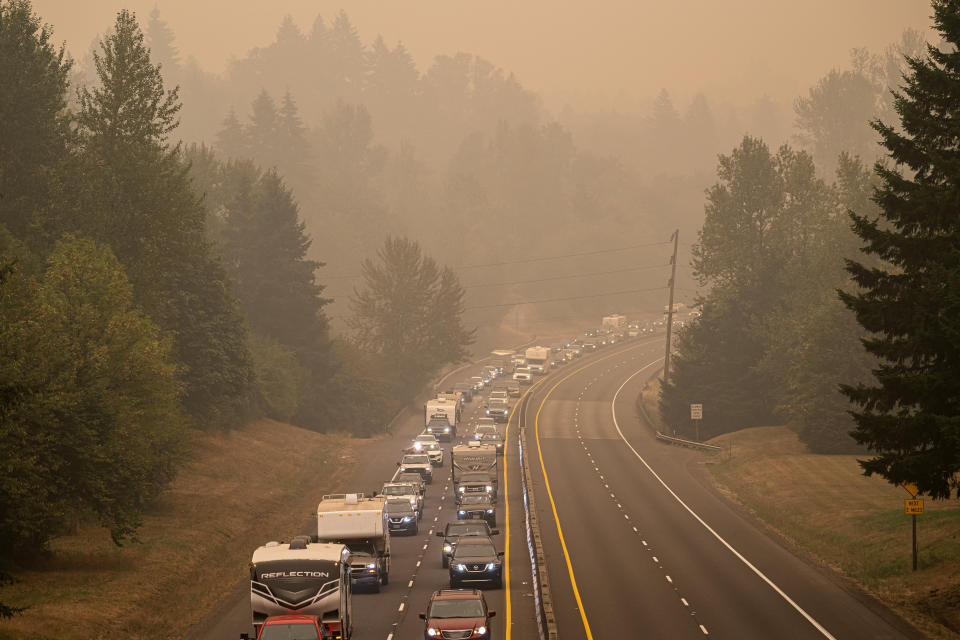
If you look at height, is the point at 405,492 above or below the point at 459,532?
above

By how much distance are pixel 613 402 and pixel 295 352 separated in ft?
102

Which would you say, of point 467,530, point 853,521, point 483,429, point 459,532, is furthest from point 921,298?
point 483,429

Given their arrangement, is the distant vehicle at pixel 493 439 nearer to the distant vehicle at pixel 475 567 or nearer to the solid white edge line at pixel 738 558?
the solid white edge line at pixel 738 558

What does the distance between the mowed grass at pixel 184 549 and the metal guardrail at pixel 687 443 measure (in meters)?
23.7

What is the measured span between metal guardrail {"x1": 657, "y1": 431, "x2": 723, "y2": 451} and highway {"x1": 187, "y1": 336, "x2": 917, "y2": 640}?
1.11 meters

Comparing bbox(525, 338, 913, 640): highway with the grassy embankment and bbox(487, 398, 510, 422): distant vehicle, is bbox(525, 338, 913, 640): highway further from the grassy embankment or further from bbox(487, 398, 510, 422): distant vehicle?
bbox(487, 398, 510, 422): distant vehicle

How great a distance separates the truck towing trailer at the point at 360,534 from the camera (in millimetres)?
36500

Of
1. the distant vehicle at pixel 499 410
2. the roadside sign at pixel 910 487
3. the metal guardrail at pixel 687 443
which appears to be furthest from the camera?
the distant vehicle at pixel 499 410

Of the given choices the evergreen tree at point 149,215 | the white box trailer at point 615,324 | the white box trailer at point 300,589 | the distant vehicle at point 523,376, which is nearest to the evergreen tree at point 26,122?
the evergreen tree at point 149,215

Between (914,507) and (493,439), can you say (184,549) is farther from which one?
(493,439)

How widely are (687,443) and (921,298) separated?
153ft

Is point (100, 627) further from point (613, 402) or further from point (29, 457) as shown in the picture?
point (613, 402)

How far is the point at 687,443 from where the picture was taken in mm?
77188

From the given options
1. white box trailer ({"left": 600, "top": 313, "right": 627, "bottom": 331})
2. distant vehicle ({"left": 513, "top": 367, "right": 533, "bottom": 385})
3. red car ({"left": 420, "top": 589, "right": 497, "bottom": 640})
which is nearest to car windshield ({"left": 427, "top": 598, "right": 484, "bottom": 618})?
red car ({"left": 420, "top": 589, "right": 497, "bottom": 640})
